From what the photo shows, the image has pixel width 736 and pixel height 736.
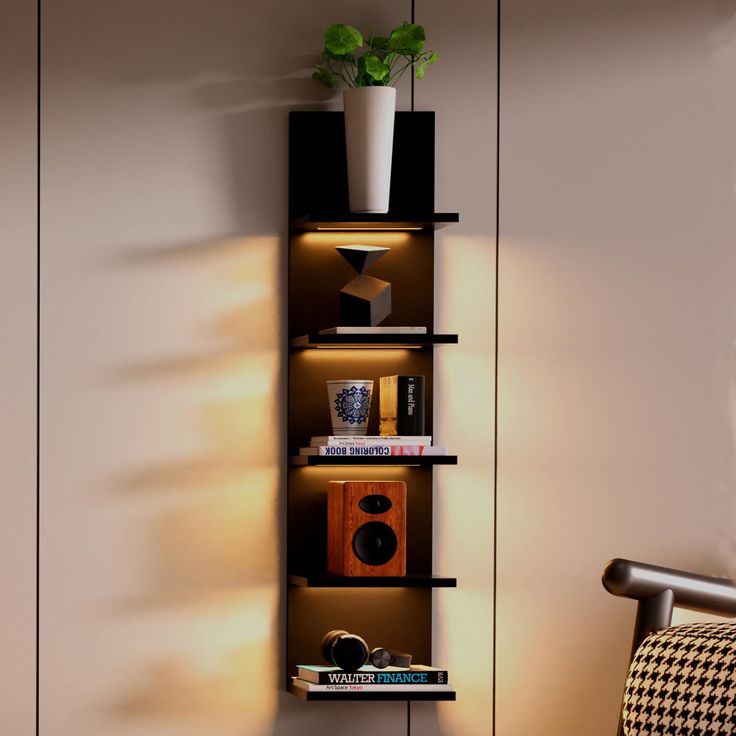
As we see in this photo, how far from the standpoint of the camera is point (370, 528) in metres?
2.43

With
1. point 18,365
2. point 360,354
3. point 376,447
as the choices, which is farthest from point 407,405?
point 18,365

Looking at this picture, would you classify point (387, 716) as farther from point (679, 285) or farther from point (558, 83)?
point (558, 83)

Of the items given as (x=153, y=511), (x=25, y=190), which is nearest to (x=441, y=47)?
(x=25, y=190)

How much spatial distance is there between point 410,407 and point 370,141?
58 cm

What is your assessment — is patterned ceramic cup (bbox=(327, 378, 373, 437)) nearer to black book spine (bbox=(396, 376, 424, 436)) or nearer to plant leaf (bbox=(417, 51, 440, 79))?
black book spine (bbox=(396, 376, 424, 436))

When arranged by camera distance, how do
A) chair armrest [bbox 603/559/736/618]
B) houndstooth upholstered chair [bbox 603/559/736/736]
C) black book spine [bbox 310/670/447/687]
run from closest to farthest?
houndstooth upholstered chair [bbox 603/559/736/736] → chair armrest [bbox 603/559/736/618] → black book spine [bbox 310/670/447/687]

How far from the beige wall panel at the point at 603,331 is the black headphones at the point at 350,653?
34cm

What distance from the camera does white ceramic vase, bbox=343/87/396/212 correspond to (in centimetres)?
244

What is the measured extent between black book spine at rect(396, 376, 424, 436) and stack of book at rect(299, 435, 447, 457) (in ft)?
0.06

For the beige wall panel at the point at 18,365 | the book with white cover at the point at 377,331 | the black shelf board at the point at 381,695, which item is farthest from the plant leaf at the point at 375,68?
the black shelf board at the point at 381,695

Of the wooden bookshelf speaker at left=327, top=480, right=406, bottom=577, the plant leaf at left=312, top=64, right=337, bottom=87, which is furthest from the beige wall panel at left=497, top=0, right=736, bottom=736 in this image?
the plant leaf at left=312, top=64, right=337, bottom=87

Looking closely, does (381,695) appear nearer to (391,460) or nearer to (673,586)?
(391,460)

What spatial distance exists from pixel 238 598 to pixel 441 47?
53.6 inches

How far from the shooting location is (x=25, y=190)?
8.40 feet
